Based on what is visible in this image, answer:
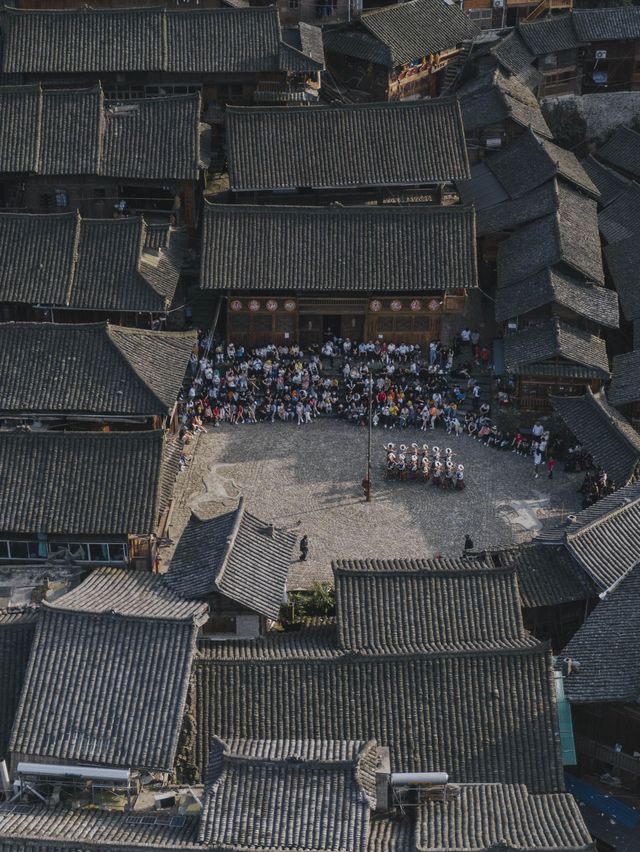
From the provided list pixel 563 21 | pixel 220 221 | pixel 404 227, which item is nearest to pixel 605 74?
pixel 563 21

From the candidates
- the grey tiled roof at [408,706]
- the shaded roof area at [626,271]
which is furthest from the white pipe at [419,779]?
the shaded roof area at [626,271]

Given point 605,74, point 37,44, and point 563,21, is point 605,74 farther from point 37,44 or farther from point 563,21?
point 37,44

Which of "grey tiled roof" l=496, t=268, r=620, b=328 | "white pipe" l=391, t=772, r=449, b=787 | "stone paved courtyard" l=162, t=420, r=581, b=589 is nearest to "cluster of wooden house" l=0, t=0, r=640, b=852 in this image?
"white pipe" l=391, t=772, r=449, b=787

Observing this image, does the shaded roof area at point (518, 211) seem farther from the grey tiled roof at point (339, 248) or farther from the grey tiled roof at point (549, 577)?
the grey tiled roof at point (549, 577)

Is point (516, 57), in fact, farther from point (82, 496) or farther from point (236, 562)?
point (236, 562)

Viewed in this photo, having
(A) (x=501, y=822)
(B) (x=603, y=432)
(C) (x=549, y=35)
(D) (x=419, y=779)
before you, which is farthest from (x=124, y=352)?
(C) (x=549, y=35)

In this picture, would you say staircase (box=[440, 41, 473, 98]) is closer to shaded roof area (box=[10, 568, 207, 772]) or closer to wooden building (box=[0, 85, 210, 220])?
wooden building (box=[0, 85, 210, 220])

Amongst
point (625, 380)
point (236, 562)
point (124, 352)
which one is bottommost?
Answer: point (236, 562)
